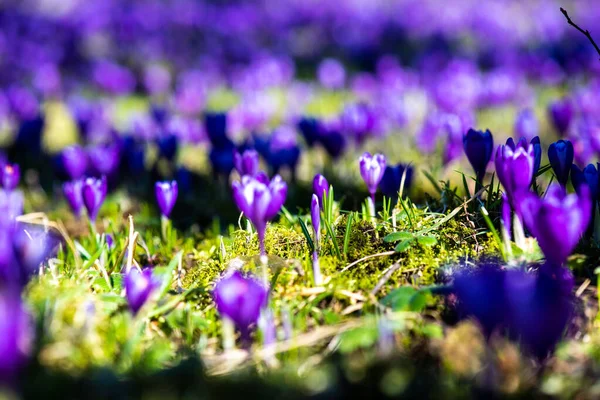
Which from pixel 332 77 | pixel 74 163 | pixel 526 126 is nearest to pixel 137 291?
pixel 74 163

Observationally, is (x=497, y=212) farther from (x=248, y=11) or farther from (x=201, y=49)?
(x=248, y=11)

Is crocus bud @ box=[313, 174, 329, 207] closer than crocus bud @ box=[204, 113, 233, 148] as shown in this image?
Yes

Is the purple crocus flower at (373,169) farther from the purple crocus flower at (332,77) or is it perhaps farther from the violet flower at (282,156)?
the purple crocus flower at (332,77)

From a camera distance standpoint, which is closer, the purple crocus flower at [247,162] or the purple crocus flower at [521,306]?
the purple crocus flower at [521,306]

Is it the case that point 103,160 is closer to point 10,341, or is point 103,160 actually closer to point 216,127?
point 216,127

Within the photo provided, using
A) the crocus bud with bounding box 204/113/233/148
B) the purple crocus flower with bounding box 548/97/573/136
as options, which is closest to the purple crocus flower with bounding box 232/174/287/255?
the crocus bud with bounding box 204/113/233/148

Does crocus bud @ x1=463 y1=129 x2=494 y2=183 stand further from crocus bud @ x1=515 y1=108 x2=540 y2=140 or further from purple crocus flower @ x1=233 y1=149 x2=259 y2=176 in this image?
crocus bud @ x1=515 y1=108 x2=540 y2=140

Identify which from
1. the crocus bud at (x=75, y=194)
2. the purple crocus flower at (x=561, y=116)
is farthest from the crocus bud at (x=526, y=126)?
the crocus bud at (x=75, y=194)

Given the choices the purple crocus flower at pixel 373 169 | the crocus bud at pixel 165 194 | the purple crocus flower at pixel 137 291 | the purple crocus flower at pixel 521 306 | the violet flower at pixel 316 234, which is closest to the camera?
the purple crocus flower at pixel 521 306
